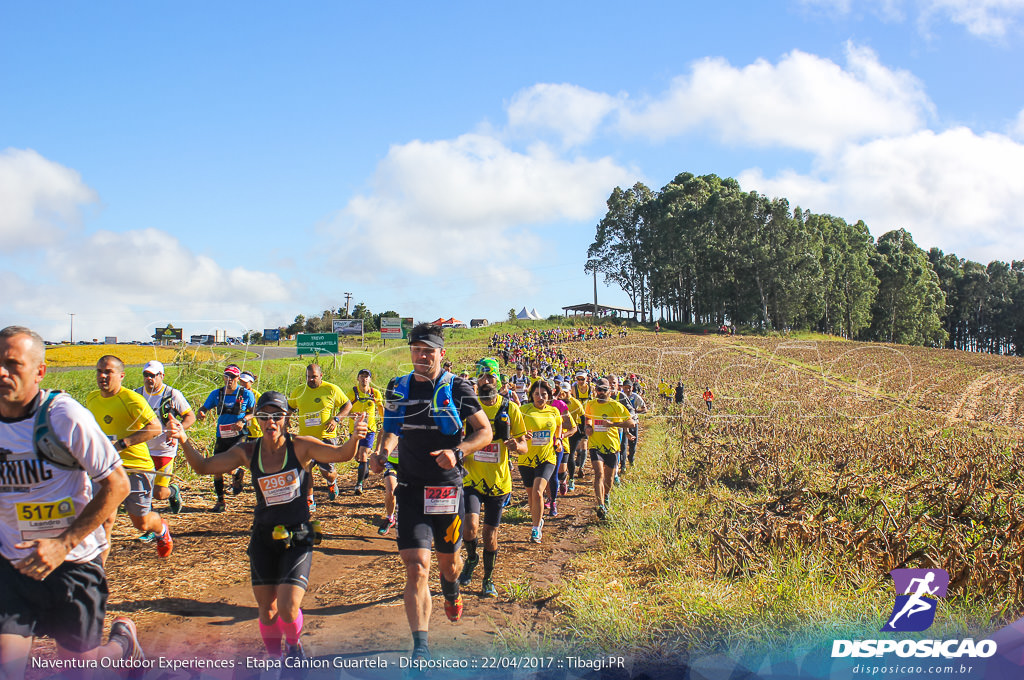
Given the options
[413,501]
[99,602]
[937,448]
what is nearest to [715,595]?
[413,501]

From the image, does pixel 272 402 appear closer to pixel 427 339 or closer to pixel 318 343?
pixel 427 339

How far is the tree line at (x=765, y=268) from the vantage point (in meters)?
61.5

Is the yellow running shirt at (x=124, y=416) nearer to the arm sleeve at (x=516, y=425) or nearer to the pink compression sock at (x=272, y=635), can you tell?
the pink compression sock at (x=272, y=635)

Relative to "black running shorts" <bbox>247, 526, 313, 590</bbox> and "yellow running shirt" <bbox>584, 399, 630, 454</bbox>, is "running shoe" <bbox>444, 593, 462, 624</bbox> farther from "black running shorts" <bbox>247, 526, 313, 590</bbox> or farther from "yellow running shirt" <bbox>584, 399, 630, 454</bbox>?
"yellow running shirt" <bbox>584, 399, 630, 454</bbox>

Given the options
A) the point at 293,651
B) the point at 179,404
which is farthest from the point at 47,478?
the point at 179,404

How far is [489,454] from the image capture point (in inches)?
234

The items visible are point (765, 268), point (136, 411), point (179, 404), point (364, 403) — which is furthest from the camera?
point (765, 268)

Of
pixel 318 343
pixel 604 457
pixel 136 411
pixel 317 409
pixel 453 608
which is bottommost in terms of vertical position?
pixel 453 608

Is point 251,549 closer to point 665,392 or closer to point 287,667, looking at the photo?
point 287,667

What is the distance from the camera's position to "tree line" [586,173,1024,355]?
202 feet

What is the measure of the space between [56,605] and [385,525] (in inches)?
200

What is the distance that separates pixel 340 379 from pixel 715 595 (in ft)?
44.9

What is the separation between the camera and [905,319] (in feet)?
239

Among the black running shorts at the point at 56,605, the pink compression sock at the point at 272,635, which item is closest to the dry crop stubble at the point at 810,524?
the pink compression sock at the point at 272,635
